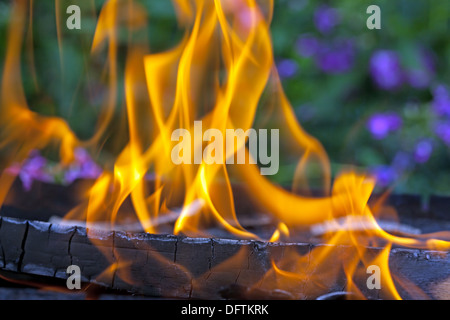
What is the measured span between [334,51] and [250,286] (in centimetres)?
167

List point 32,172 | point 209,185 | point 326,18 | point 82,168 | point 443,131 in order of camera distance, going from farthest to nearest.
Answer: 1. point 326,18
2. point 443,131
3. point 82,168
4. point 32,172
5. point 209,185

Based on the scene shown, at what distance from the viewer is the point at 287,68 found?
2637 millimetres

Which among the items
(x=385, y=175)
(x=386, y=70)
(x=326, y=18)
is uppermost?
(x=326, y=18)

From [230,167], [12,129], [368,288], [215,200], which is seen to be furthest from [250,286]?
[230,167]

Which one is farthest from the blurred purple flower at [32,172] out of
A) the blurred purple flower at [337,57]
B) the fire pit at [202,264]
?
the blurred purple flower at [337,57]

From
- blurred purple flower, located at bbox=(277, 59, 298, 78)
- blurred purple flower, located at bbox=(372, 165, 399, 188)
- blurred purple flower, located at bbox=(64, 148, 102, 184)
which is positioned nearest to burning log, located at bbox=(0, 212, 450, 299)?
blurred purple flower, located at bbox=(64, 148, 102, 184)

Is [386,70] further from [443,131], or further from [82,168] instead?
[82,168]

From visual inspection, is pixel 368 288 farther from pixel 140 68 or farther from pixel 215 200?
pixel 140 68

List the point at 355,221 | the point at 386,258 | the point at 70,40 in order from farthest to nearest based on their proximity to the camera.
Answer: the point at 70,40 → the point at 355,221 → the point at 386,258

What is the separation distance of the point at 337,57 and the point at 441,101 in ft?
1.51

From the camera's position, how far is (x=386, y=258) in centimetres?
107

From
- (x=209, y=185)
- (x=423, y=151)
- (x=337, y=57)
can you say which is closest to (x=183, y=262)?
(x=209, y=185)

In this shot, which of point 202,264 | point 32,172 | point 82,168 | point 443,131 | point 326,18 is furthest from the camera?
point 326,18

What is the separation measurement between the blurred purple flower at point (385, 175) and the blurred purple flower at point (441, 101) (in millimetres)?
293
